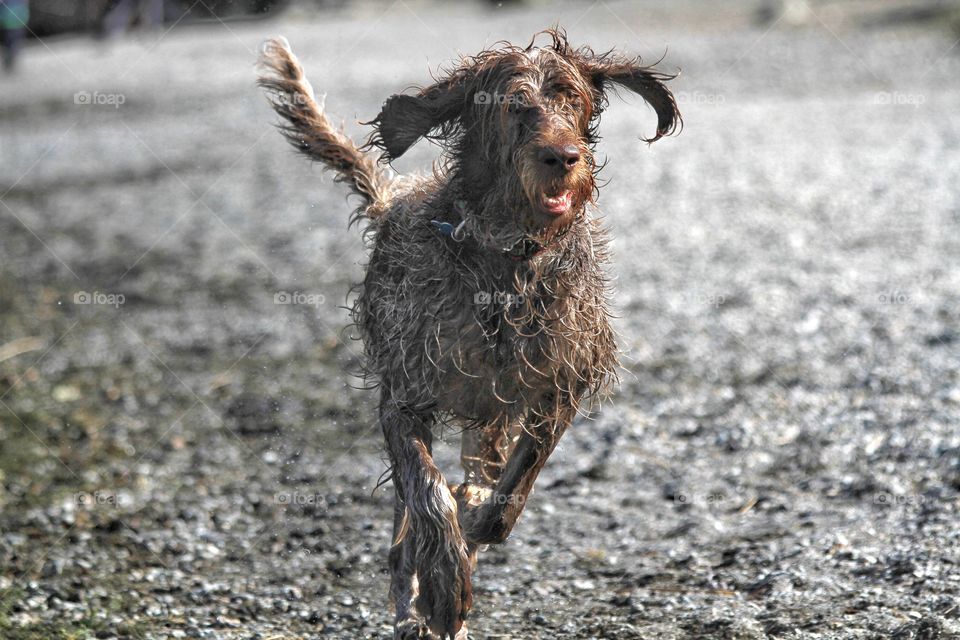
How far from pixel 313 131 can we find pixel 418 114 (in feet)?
4.41

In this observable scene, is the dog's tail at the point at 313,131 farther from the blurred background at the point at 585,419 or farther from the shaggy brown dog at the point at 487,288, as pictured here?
the blurred background at the point at 585,419

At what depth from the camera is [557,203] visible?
4.78m

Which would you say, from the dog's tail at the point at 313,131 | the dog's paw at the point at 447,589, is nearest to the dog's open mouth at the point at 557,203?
the dog's paw at the point at 447,589

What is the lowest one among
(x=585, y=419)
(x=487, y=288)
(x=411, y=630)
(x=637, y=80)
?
(x=585, y=419)

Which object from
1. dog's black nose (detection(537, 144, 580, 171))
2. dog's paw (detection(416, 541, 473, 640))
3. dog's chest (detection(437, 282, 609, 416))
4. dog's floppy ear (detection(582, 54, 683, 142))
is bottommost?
dog's paw (detection(416, 541, 473, 640))

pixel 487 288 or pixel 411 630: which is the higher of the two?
pixel 487 288

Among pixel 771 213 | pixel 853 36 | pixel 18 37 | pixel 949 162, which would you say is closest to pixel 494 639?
pixel 771 213

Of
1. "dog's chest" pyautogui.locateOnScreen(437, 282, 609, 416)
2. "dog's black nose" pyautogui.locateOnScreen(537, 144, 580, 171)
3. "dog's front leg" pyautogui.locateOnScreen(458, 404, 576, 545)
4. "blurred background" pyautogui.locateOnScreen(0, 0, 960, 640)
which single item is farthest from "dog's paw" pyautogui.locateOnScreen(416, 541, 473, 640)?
"dog's black nose" pyautogui.locateOnScreen(537, 144, 580, 171)

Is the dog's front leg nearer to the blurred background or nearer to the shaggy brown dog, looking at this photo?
the shaggy brown dog

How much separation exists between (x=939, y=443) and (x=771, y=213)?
20.9 ft

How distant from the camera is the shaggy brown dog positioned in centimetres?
489

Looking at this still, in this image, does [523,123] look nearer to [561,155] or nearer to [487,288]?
[561,155]

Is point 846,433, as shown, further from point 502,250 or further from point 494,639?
point 502,250

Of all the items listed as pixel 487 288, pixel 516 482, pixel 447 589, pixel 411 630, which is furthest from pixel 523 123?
pixel 411 630
